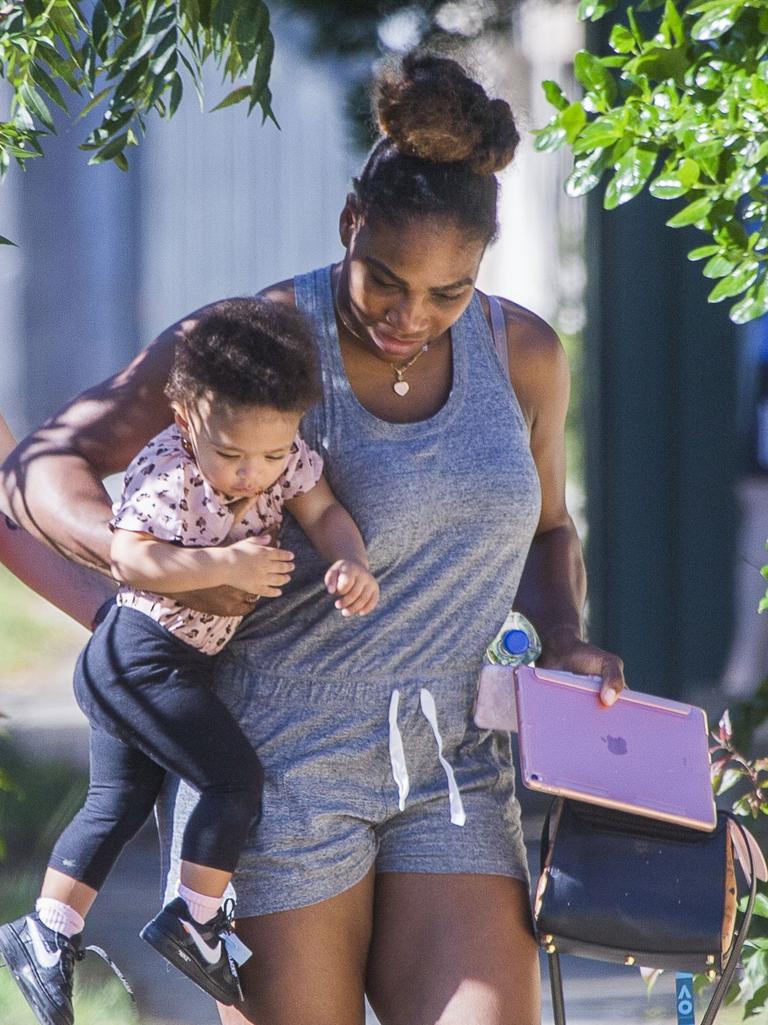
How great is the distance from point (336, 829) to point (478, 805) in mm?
220

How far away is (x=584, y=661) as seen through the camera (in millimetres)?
2535

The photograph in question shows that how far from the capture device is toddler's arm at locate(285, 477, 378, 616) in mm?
2180

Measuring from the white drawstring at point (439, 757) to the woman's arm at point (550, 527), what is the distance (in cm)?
27

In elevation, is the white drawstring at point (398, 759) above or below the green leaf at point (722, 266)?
below

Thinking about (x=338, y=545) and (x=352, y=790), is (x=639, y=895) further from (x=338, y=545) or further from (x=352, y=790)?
(x=338, y=545)

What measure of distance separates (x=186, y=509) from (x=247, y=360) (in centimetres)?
22

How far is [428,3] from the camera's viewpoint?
203 inches

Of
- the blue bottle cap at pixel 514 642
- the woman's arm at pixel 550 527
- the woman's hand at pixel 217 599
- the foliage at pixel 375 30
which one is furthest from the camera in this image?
the foliage at pixel 375 30

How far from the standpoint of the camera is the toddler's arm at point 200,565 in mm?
2146

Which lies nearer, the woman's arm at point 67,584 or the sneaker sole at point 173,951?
the sneaker sole at point 173,951

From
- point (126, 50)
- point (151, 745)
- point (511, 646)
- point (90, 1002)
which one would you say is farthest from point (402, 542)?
point (90, 1002)

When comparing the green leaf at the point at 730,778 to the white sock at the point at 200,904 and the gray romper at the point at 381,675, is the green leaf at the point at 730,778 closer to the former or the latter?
the gray romper at the point at 381,675

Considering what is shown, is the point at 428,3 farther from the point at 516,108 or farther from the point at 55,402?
the point at 516,108

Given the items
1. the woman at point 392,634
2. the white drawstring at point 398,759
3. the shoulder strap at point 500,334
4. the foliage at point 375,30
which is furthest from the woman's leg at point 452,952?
the foliage at point 375,30
